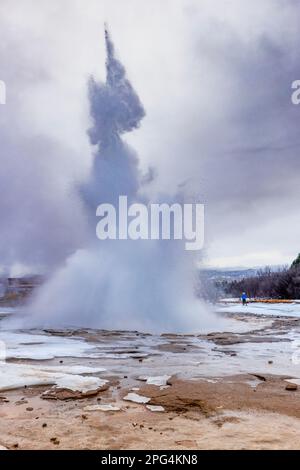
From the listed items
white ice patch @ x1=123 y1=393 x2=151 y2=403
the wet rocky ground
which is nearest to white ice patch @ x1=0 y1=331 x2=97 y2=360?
the wet rocky ground

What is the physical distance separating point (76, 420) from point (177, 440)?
4.07 ft

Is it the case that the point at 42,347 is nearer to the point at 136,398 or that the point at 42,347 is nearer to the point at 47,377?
the point at 47,377

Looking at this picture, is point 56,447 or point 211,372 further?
point 211,372

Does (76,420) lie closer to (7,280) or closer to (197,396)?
(197,396)

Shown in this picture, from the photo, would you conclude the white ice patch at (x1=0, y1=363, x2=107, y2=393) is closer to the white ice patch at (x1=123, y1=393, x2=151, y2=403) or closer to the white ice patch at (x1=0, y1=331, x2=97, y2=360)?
the white ice patch at (x1=123, y1=393, x2=151, y2=403)

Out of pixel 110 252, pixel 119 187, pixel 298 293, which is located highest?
pixel 119 187

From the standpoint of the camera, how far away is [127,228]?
64.4 ft

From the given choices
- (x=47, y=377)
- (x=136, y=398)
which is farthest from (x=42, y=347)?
(x=136, y=398)

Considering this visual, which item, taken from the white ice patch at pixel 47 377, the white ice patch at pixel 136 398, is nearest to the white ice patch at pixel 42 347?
the white ice patch at pixel 47 377

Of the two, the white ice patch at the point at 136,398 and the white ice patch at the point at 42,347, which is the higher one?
the white ice patch at the point at 136,398

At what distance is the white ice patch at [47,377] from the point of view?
6.02m

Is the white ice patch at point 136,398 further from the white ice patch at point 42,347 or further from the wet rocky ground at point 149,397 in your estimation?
the white ice patch at point 42,347

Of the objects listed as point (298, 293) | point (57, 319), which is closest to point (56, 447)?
point (57, 319)
